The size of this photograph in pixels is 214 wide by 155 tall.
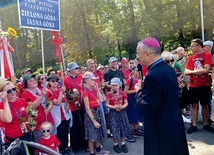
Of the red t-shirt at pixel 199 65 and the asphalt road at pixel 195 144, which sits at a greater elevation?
the red t-shirt at pixel 199 65

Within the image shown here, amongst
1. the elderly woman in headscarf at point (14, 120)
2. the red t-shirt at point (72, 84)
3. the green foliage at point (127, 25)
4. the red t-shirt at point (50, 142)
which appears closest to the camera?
the elderly woman in headscarf at point (14, 120)

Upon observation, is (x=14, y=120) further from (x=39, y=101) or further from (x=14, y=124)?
(x=39, y=101)

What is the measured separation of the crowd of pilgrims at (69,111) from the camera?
137 inches

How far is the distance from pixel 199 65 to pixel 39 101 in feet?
10.7

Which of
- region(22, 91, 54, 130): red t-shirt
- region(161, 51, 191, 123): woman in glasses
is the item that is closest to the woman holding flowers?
region(22, 91, 54, 130): red t-shirt

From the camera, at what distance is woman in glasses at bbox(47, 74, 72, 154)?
4.43m

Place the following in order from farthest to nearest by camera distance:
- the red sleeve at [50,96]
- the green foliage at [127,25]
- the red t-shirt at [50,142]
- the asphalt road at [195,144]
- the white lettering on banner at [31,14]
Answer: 1. the green foliage at [127,25]
2. the asphalt road at [195,144]
3. the red sleeve at [50,96]
4. the white lettering on banner at [31,14]
5. the red t-shirt at [50,142]

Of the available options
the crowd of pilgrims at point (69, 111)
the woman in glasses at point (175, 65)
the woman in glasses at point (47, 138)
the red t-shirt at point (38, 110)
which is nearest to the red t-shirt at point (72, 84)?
the crowd of pilgrims at point (69, 111)

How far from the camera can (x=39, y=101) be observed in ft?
13.0

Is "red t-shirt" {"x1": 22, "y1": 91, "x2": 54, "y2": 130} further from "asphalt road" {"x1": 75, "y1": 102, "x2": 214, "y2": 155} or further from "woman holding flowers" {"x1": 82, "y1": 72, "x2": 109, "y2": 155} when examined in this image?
"asphalt road" {"x1": 75, "y1": 102, "x2": 214, "y2": 155}

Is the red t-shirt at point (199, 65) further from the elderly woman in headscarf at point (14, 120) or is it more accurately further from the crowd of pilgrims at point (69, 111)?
the elderly woman in headscarf at point (14, 120)

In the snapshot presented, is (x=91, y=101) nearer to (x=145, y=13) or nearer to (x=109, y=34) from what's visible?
(x=145, y=13)

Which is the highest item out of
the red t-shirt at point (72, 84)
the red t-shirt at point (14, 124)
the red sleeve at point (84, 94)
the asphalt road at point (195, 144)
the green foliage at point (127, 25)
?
the green foliage at point (127, 25)

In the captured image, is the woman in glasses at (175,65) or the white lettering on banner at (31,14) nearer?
the white lettering on banner at (31,14)
